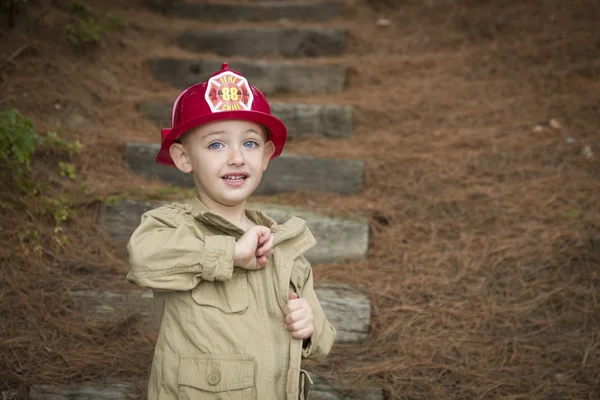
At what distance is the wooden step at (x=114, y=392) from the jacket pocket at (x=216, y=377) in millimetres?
808

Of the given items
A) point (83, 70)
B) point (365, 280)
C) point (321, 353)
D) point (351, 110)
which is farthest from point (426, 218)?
point (83, 70)

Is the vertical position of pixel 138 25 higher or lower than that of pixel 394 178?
higher

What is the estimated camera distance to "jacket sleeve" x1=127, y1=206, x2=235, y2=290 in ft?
5.23

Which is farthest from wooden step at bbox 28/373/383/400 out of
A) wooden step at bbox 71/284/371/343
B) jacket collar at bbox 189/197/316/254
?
jacket collar at bbox 189/197/316/254

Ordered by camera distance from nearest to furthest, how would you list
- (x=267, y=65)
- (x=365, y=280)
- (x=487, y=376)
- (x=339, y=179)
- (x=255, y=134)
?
(x=255, y=134), (x=487, y=376), (x=365, y=280), (x=339, y=179), (x=267, y=65)

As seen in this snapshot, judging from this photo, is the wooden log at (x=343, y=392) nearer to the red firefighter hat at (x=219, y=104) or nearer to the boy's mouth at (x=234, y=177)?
the boy's mouth at (x=234, y=177)

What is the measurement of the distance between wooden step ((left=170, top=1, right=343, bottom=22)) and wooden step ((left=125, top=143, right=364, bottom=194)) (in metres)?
2.85

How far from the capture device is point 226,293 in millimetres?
1719

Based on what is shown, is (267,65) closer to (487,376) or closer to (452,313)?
(452,313)

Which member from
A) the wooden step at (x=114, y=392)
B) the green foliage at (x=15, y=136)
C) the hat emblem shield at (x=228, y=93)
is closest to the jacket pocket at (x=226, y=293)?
the hat emblem shield at (x=228, y=93)

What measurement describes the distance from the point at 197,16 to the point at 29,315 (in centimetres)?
433

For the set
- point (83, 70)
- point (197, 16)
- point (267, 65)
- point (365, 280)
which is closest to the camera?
point (365, 280)

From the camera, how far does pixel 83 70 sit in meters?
4.43

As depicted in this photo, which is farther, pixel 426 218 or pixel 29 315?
pixel 426 218
